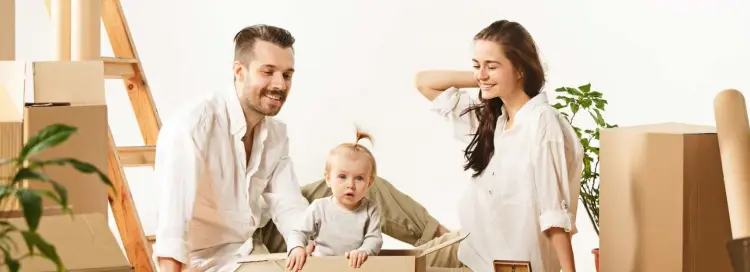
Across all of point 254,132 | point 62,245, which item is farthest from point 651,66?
point 62,245

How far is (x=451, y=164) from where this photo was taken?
4.37 metres

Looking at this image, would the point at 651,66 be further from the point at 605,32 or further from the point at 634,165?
the point at 634,165

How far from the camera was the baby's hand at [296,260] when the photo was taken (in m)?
2.53

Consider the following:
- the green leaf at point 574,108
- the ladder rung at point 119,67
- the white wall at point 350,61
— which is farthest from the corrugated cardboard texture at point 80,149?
the white wall at point 350,61

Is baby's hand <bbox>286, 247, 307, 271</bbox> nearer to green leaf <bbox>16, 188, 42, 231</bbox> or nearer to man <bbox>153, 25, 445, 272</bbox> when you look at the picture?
man <bbox>153, 25, 445, 272</bbox>

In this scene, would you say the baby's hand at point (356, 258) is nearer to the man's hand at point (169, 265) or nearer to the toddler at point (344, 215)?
the toddler at point (344, 215)

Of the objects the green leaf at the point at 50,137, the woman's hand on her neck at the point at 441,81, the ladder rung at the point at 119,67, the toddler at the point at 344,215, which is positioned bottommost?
the toddler at the point at 344,215

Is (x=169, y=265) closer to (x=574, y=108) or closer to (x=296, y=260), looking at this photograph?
(x=296, y=260)

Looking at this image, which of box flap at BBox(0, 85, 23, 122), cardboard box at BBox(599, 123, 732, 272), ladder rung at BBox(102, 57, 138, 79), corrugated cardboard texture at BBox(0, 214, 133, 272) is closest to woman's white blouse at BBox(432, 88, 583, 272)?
cardboard box at BBox(599, 123, 732, 272)

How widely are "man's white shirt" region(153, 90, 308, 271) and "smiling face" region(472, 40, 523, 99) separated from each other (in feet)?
1.73

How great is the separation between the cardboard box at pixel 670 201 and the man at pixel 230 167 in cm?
81

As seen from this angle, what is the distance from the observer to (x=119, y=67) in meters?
3.08

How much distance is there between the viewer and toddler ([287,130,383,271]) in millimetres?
2695

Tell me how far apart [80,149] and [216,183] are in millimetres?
518
